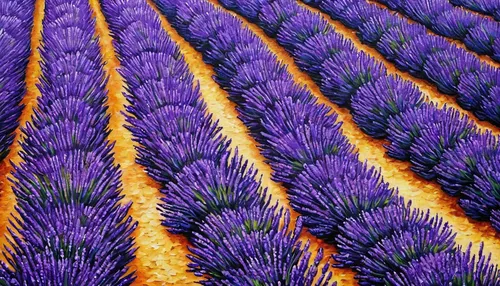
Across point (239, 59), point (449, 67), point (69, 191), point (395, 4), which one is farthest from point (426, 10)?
point (69, 191)

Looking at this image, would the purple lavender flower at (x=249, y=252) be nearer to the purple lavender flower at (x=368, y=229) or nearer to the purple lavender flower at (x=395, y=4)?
the purple lavender flower at (x=368, y=229)

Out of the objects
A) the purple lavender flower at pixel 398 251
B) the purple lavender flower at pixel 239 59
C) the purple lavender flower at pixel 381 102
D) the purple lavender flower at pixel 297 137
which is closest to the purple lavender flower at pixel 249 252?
→ the purple lavender flower at pixel 398 251

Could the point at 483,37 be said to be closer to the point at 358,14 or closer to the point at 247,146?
the point at 358,14

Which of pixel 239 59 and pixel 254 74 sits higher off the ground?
pixel 239 59

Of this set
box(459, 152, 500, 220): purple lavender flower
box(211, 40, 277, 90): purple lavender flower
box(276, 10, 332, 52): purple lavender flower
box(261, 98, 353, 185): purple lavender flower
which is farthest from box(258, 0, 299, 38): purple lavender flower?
box(459, 152, 500, 220): purple lavender flower

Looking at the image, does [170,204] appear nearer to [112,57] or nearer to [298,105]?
[298,105]

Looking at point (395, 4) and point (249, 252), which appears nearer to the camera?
Answer: point (249, 252)

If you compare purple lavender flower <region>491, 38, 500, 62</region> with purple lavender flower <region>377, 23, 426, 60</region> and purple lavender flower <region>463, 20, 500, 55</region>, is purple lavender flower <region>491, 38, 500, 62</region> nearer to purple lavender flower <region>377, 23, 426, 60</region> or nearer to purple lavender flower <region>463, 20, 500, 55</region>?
purple lavender flower <region>463, 20, 500, 55</region>
